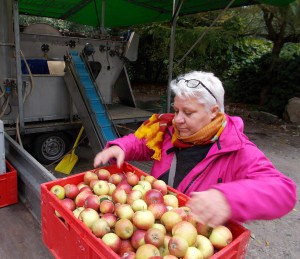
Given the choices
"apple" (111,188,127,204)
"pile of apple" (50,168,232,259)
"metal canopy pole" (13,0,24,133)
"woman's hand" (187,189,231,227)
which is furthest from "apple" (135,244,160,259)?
"metal canopy pole" (13,0,24,133)

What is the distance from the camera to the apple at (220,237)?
1.23 metres

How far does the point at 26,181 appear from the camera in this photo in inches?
130

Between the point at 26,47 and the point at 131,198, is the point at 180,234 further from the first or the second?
the point at 26,47

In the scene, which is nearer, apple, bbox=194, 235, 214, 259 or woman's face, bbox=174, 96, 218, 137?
apple, bbox=194, 235, 214, 259

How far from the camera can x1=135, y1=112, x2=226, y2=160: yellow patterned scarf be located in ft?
5.63

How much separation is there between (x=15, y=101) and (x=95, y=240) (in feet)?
14.4

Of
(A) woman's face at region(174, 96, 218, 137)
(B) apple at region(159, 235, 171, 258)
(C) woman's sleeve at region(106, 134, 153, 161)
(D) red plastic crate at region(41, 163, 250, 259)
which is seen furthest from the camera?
(C) woman's sleeve at region(106, 134, 153, 161)

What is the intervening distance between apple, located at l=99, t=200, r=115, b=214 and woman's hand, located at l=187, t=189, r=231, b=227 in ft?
1.61

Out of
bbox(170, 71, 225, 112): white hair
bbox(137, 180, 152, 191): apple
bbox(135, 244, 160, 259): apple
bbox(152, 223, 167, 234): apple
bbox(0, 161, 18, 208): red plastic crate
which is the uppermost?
bbox(170, 71, 225, 112): white hair

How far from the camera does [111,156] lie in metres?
1.89

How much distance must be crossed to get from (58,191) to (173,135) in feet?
2.62

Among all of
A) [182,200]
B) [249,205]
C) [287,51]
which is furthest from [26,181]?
[287,51]

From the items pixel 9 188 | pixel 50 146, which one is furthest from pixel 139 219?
pixel 50 146

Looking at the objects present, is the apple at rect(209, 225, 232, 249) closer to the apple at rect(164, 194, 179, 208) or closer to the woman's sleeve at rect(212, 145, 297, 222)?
the woman's sleeve at rect(212, 145, 297, 222)
